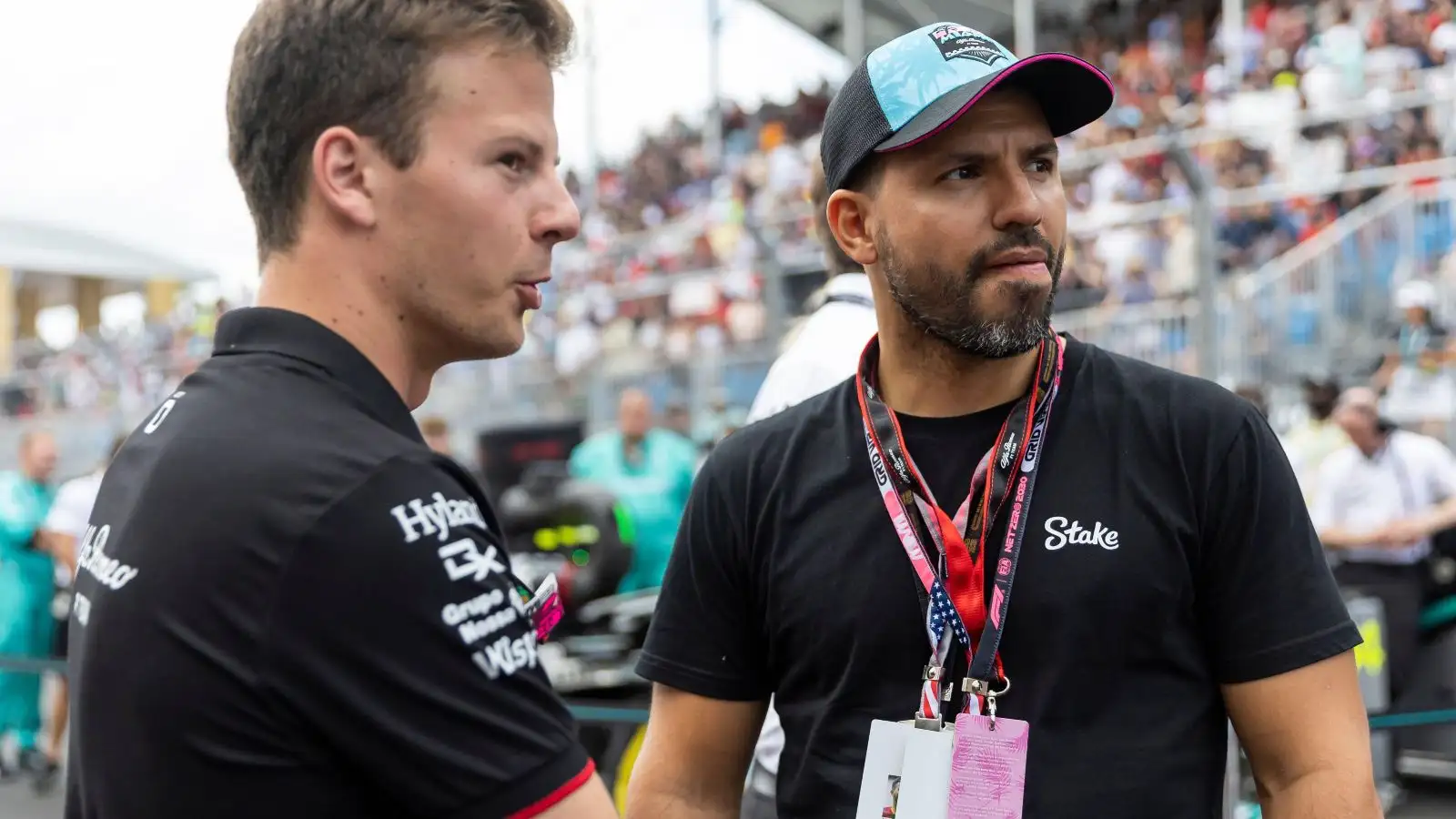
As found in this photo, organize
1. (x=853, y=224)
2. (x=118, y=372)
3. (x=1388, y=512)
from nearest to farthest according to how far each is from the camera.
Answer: (x=853, y=224) < (x=1388, y=512) < (x=118, y=372)

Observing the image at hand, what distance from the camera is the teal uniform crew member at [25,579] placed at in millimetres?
9117

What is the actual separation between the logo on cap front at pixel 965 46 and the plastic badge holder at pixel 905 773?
936 mm

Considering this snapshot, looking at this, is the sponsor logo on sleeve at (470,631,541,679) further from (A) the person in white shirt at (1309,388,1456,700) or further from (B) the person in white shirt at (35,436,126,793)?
(B) the person in white shirt at (35,436,126,793)

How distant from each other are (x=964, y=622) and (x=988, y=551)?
11 centimetres

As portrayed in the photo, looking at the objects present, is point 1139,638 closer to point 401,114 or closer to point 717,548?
point 717,548

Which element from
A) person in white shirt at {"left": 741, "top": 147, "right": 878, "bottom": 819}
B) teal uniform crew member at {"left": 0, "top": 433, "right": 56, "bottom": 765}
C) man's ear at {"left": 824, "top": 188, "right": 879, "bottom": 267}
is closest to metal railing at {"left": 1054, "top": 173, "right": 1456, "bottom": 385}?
person in white shirt at {"left": 741, "top": 147, "right": 878, "bottom": 819}

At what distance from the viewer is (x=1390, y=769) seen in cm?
661

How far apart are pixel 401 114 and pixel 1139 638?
1133 millimetres

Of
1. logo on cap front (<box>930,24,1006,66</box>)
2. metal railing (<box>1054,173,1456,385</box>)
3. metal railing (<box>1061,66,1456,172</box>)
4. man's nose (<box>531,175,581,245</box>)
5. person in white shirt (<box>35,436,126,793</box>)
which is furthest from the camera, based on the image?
metal railing (<box>1061,66,1456,172</box>)

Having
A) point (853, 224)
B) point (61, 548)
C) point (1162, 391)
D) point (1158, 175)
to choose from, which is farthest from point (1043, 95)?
point (1158, 175)

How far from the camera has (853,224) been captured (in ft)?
7.40

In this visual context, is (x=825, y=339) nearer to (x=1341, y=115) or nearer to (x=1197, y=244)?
(x=1197, y=244)

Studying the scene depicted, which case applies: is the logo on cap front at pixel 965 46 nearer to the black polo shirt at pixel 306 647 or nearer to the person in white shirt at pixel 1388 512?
the black polo shirt at pixel 306 647

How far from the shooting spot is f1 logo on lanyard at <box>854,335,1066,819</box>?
1849mm
